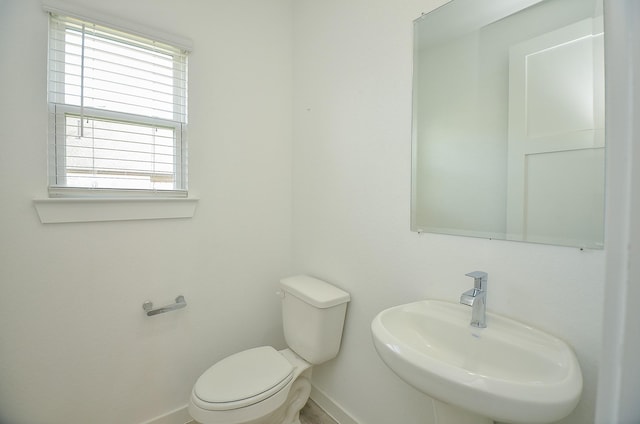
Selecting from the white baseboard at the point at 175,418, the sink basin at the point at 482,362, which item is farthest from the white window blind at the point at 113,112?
the sink basin at the point at 482,362

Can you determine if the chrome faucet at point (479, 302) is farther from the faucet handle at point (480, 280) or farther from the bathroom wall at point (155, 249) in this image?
the bathroom wall at point (155, 249)

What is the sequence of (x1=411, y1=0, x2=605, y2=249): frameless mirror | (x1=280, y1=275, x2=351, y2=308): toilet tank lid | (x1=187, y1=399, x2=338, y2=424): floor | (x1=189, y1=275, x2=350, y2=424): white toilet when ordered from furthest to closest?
(x1=187, y1=399, x2=338, y2=424): floor → (x1=280, y1=275, x2=351, y2=308): toilet tank lid → (x1=189, y1=275, x2=350, y2=424): white toilet → (x1=411, y1=0, x2=605, y2=249): frameless mirror

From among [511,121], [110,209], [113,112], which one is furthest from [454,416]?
[113,112]

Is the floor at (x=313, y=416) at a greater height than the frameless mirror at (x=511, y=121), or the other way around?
the frameless mirror at (x=511, y=121)

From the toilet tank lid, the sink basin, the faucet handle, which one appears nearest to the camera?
the sink basin

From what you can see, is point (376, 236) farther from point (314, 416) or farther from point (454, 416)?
point (314, 416)

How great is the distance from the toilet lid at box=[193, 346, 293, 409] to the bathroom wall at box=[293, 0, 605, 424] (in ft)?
1.27

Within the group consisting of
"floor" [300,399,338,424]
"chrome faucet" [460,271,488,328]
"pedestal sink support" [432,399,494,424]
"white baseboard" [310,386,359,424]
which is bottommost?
"floor" [300,399,338,424]

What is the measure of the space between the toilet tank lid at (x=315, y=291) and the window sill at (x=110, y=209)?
68 cm

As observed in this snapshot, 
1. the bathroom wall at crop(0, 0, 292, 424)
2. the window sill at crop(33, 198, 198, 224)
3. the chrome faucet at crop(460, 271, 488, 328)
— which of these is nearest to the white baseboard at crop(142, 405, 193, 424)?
the bathroom wall at crop(0, 0, 292, 424)

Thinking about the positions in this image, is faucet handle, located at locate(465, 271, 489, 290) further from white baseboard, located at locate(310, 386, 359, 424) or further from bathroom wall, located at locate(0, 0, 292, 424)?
bathroom wall, located at locate(0, 0, 292, 424)

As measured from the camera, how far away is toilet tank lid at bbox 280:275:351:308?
1314mm

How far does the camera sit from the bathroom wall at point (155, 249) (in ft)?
3.49

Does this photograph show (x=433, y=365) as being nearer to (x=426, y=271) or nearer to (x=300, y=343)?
(x=426, y=271)
